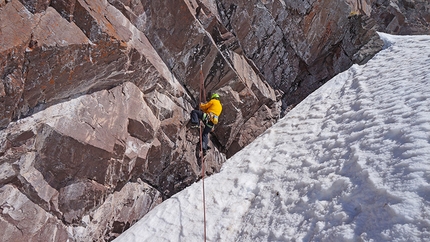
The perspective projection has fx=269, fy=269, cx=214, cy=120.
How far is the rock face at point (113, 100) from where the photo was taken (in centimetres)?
601

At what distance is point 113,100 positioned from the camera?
7582 millimetres

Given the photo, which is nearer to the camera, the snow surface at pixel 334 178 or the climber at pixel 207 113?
the snow surface at pixel 334 178

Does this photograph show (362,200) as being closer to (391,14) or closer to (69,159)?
(69,159)

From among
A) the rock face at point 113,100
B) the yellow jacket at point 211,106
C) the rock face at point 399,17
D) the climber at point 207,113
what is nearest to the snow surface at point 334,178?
the rock face at point 113,100

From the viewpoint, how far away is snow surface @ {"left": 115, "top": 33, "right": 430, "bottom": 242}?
13.3 ft

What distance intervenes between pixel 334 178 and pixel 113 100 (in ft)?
19.5

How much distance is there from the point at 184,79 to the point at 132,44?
246 cm

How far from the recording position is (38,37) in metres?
5.93

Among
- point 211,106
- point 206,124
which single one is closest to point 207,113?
point 211,106

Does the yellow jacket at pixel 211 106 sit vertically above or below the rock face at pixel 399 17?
below

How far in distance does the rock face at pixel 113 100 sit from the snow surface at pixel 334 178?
1.43m

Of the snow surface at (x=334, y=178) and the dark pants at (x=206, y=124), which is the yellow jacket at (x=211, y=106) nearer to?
the dark pants at (x=206, y=124)

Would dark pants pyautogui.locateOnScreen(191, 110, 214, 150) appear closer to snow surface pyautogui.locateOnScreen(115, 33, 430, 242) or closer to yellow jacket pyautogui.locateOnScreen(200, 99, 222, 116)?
yellow jacket pyautogui.locateOnScreen(200, 99, 222, 116)

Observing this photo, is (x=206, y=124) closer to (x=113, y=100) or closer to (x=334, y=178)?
(x=113, y=100)
